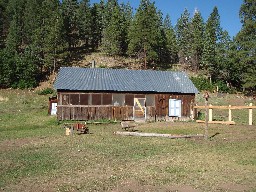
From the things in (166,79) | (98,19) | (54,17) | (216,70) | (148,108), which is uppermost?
(98,19)

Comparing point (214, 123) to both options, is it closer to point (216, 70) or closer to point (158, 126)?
point (158, 126)

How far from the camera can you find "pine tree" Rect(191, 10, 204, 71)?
7317 cm

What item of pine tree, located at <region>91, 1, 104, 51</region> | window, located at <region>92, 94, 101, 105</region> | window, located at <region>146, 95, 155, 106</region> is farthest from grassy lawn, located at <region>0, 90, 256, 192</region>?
pine tree, located at <region>91, 1, 104, 51</region>

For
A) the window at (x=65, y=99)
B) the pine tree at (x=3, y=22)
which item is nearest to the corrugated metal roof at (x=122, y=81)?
the window at (x=65, y=99)

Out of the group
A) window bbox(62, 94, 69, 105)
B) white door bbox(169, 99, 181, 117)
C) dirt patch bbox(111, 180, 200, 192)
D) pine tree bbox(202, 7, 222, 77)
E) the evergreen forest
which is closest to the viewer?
dirt patch bbox(111, 180, 200, 192)

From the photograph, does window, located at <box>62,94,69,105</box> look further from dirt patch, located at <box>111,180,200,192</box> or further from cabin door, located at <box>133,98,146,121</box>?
dirt patch, located at <box>111,180,200,192</box>

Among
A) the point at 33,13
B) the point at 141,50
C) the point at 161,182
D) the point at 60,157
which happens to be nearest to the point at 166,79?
the point at 60,157

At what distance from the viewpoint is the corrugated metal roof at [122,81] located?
3209 centimetres

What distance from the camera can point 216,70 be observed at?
217ft

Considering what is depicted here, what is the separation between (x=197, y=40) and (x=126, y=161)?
202 feet

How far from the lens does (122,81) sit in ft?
111

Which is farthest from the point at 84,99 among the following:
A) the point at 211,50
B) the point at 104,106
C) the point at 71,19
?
the point at 71,19

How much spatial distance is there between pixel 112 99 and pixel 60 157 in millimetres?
16415

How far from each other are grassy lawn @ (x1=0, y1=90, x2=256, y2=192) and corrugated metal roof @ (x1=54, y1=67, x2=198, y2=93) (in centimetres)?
679
